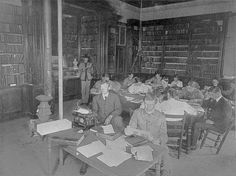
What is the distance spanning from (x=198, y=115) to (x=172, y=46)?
209 inches

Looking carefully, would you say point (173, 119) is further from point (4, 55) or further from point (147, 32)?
point (147, 32)

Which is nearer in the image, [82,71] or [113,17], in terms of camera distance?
[82,71]

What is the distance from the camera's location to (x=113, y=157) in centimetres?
183

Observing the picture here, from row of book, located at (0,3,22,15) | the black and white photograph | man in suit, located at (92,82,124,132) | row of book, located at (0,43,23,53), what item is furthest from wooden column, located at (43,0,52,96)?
man in suit, located at (92,82,124,132)

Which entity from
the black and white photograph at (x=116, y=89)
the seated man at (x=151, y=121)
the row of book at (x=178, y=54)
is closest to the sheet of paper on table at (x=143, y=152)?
the black and white photograph at (x=116, y=89)

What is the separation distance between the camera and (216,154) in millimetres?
3557

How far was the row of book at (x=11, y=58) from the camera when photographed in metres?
4.98

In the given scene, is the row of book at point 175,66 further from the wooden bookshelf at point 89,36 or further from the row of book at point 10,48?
the row of book at point 10,48

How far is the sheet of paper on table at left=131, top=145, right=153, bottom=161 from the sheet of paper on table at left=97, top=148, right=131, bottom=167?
7cm

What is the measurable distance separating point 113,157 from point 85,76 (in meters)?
4.94

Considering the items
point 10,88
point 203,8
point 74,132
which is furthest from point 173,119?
point 203,8

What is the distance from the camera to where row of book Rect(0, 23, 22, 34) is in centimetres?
497

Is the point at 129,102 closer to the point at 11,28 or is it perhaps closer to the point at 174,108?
the point at 174,108

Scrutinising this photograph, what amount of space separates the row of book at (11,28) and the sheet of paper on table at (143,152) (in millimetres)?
4444
